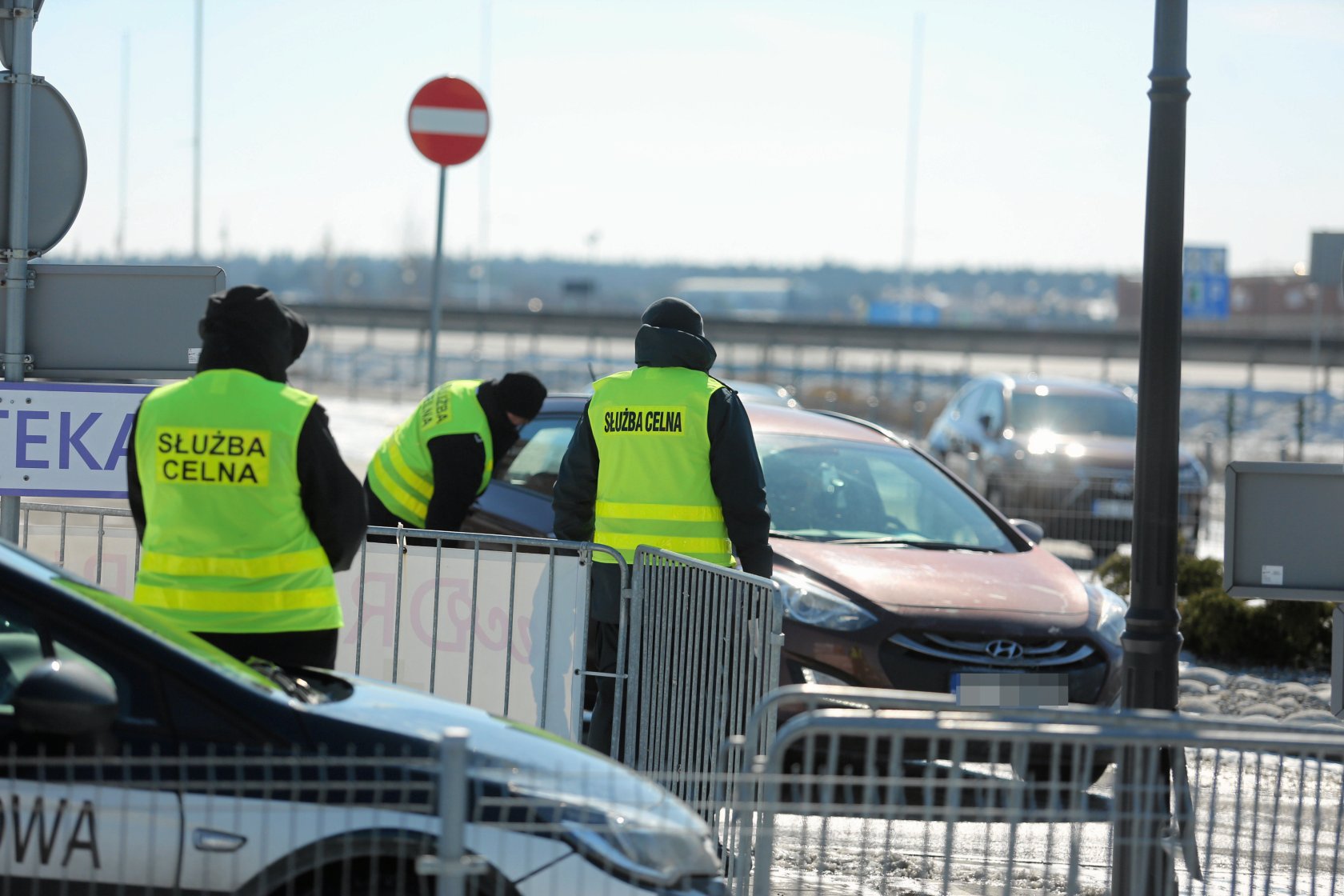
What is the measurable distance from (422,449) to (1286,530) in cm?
367

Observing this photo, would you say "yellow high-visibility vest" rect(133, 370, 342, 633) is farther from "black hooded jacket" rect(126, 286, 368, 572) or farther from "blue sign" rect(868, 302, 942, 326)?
"blue sign" rect(868, 302, 942, 326)

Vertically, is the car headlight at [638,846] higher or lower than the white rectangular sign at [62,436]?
lower

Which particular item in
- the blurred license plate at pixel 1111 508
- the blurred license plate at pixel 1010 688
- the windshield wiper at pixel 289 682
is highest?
the windshield wiper at pixel 289 682

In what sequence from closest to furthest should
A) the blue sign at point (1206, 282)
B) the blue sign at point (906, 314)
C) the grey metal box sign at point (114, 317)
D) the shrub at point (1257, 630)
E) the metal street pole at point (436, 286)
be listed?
1. the grey metal box sign at point (114, 317)
2. the metal street pole at point (436, 286)
3. the shrub at point (1257, 630)
4. the blue sign at point (1206, 282)
5. the blue sign at point (906, 314)

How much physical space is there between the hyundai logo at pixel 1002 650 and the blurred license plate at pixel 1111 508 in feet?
24.3

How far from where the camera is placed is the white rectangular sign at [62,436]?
6.05m

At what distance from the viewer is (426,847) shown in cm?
337

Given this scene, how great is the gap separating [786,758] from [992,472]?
10237mm

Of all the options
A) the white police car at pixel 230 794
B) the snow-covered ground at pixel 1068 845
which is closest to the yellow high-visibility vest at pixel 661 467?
the snow-covered ground at pixel 1068 845

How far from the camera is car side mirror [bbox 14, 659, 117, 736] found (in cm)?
324

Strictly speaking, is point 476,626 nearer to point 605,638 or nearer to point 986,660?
point 605,638

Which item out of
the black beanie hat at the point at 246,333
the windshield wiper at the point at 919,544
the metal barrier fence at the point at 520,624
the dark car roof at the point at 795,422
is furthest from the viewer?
the dark car roof at the point at 795,422

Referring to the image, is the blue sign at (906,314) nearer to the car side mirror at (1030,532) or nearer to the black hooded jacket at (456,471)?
the car side mirror at (1030,532)

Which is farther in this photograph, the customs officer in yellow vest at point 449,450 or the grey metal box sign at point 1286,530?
the customs officer in yellow vest at point 449,450
